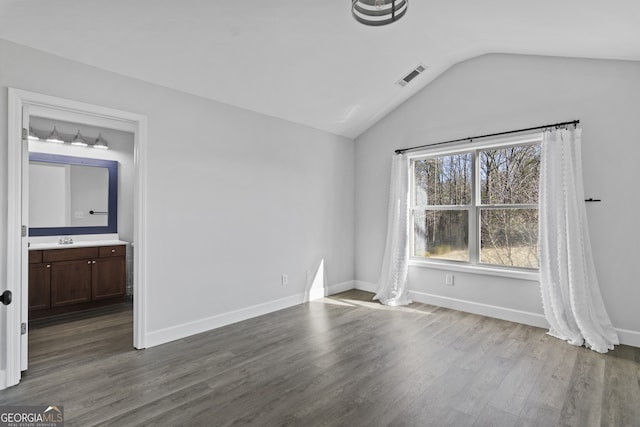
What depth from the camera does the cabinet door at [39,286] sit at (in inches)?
148

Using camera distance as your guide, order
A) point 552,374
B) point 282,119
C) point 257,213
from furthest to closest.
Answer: point 282,119 → point 257,213 → point 552,374

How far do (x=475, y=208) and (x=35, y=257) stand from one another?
5332 millimetres

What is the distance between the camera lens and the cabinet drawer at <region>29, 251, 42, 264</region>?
3.74 meters

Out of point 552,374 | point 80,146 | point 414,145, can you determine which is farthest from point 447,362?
point 80,146

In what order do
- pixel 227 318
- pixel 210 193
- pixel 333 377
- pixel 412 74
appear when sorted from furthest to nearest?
pixel 412 74 → pixel 227 318 → pixel 210 193 → pixel 333 377

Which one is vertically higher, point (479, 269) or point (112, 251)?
point (112, 251)

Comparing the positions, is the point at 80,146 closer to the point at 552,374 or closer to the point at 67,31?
the point at 67,31

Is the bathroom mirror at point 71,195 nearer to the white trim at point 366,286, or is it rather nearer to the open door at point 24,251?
the open door at point 24,251

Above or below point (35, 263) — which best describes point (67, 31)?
above

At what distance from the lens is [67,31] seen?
7.93ft

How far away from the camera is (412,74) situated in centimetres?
Result: 409

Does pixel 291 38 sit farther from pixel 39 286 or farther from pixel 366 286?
pixel 39 286

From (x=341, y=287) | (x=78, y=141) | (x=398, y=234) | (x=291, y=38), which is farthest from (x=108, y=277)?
(x=398, y=234)

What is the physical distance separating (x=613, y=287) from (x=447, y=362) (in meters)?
1.89
